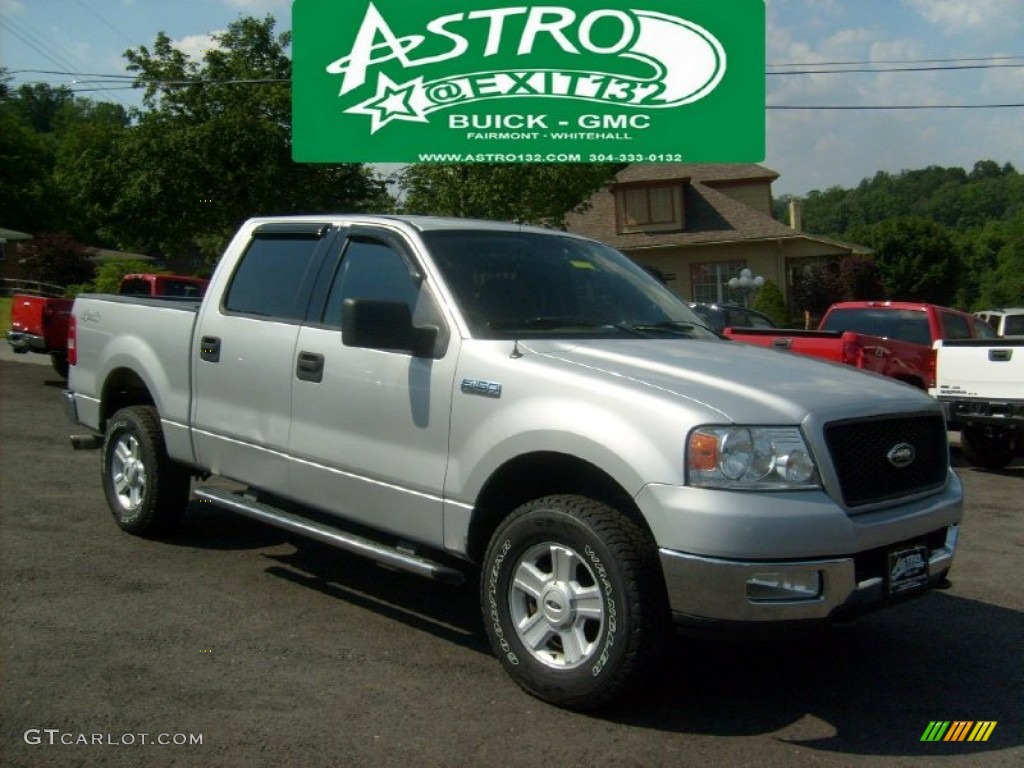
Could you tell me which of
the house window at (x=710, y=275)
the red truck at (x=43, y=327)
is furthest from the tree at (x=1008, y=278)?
the red truck at (x=43, y=327)

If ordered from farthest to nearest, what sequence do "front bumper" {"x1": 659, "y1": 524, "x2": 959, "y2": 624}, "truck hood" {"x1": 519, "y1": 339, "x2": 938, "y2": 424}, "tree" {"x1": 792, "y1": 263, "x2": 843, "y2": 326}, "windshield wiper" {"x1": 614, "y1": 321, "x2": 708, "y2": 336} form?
"tree" {"x1": 792, "y1": 263, "x2": 843, "y2": 326}, "windshield wiper" {"x1": 614, "y1": 321, "x2": 708, "y2": 336}, "truck hood" {"x1": 519, "y1": 339, "x2": 938, "y2": 424}, "front bumper" {"x1": 659, "y1": 524, "x2": 959, "y2": 624}

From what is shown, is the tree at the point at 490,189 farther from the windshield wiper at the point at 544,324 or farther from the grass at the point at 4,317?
the windshield wiper at the point at 544,324

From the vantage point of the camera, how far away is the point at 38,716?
13.3 ft

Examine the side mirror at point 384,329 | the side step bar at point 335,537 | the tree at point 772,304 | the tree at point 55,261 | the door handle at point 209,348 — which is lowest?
the side step bar at point 335,537

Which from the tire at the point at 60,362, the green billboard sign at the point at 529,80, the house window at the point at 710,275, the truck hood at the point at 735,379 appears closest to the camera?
the truck hood at the point at 735,379

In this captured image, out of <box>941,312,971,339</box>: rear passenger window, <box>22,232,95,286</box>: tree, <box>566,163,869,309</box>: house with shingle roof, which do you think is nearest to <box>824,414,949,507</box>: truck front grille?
<box>941,312,971,339</box>: rear passenger window

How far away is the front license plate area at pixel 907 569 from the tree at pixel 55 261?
135ft

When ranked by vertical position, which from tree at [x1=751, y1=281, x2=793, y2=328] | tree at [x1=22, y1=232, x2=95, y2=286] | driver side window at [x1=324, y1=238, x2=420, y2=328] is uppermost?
tree at [x1=22, y1=232, x2=95, y2=286]

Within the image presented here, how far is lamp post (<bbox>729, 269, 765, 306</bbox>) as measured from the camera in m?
33.1

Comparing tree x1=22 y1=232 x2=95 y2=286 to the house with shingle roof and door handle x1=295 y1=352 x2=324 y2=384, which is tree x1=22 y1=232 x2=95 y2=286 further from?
door handle x1=295 y1=352 x2=324 y2=384

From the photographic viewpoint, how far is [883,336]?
1327 cm

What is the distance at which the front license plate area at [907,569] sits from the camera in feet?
13.5

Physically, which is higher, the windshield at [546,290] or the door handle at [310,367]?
the windshield at [546,290]

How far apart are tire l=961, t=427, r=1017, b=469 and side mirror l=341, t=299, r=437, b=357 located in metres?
8.11
